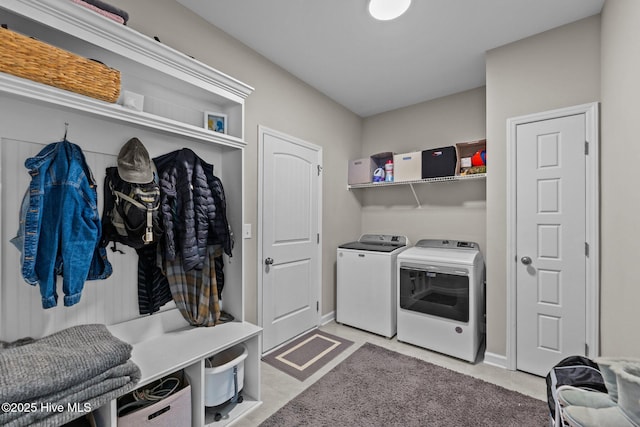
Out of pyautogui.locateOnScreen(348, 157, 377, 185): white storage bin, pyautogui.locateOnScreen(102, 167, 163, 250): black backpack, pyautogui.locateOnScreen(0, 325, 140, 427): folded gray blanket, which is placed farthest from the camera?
pyautogui.locateOnScreen(348, 157, 377, 185): white storage bin

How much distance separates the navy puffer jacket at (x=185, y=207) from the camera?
1620mm

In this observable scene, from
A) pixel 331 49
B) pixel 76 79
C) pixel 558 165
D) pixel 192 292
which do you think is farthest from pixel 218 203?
pixel 558 165

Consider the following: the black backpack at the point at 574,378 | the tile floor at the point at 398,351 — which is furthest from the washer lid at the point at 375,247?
the black backpack at the point at 574,378

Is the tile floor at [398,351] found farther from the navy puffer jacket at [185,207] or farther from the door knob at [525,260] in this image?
the navy puffer jacket at [185,207]

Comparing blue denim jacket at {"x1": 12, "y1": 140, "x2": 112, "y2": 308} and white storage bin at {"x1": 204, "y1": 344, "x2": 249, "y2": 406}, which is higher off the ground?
blue denim jacket at {"x1": 12, "y1": 140, "x2": 112, "y2": 308}

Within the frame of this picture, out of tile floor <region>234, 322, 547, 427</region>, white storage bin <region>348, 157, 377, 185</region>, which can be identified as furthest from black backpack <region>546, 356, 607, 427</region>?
white storage bin <region>348, 157, 377, 185</region>

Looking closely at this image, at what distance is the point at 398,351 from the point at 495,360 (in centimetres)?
80

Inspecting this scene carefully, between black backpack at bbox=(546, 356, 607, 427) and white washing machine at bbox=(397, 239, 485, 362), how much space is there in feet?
3.78

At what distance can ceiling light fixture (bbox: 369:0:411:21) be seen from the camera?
179 centimetres

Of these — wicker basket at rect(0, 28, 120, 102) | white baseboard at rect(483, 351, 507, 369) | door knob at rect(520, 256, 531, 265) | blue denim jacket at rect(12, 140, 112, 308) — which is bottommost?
white baseboard at rect(483, 351, 507, 369)

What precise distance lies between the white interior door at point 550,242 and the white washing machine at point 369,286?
43.0 inches

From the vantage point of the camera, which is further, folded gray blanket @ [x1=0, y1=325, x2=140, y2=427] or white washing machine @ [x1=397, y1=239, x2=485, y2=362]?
white washing machine @ [x1=397, y1=239, x2=485, y2=362]

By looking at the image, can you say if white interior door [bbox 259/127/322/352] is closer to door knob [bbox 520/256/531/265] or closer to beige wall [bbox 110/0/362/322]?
beige wall [bbox 110/0/362/322]

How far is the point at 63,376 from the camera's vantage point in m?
0.99
